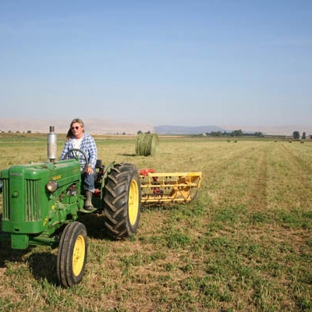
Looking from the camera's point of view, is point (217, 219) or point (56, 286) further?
point (217, 219)

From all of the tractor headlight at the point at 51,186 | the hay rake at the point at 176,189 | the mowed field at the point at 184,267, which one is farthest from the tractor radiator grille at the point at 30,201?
the hay rake at the point at 176,189

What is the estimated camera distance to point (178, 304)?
3.65 m

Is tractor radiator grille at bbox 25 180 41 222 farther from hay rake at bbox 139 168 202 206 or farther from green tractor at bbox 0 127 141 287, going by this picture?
hay rake at bbox 139 168 202 206

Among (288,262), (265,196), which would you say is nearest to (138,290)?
(288,262)

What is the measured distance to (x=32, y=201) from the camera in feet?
12.8

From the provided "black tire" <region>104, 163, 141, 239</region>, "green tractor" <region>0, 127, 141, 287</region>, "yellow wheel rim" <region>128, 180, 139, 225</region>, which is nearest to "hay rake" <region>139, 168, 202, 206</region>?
"yellow wheel rim" <region>128, 180, 139, 225</region>

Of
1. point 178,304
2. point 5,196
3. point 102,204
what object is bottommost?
point 178,304

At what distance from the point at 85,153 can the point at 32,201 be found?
1.63m

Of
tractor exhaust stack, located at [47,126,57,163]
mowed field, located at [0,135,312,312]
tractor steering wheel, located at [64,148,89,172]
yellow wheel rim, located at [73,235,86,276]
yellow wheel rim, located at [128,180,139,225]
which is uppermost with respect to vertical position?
tractor exhaust stack, located at [47,126,57,163]

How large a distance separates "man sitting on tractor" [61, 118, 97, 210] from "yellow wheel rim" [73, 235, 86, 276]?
3.59ft

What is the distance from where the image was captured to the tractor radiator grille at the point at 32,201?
3898 mm

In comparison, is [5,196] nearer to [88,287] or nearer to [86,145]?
[88,287]

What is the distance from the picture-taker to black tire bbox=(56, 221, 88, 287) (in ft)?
12.2

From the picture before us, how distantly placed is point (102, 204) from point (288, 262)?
271cm
